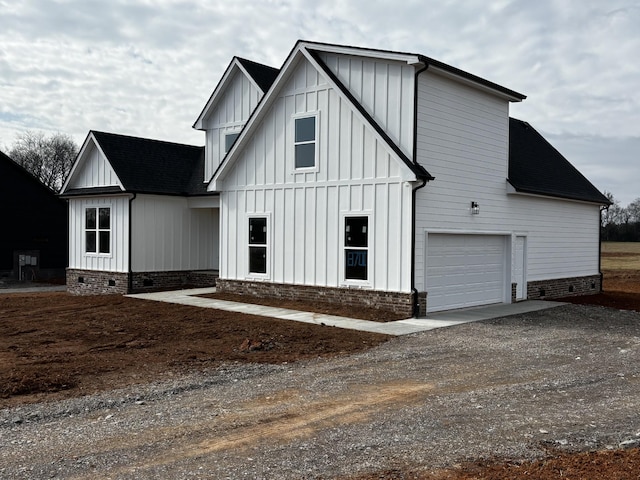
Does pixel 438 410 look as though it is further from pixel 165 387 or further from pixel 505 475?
pixel 165 387

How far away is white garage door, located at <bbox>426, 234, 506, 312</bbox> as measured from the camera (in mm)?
15383

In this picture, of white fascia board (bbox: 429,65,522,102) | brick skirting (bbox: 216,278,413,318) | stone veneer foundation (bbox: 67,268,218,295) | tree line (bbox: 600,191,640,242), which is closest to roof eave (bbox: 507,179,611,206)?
white fascia board (bbox: 429,65,522,102)

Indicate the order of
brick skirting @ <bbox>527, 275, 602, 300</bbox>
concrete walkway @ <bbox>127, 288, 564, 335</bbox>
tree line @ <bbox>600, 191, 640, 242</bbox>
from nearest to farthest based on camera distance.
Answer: concrete walkway @ <bbox>127, 288, 564, 335</bbox> → brick skirting @ <bbox>527, 275, 602, 300</bbox> → tree line @ <bbox>600, 191, 640, 242</bbox>

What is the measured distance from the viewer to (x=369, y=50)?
49.4 feet

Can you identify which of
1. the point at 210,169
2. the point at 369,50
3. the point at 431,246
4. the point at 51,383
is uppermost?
the point at 369,50

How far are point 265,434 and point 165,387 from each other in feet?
8.26

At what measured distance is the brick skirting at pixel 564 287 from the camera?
63.4 feet

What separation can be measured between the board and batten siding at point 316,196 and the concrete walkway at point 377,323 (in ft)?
3.98

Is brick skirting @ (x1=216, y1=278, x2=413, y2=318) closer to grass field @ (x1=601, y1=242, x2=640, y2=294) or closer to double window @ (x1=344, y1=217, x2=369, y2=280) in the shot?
double window @ (x1=344, y1=217, x2=369, y2=280)

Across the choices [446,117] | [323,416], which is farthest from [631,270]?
[323,416]

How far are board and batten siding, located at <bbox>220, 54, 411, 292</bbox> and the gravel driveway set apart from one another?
4973 mm

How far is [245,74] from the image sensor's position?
21766 mm

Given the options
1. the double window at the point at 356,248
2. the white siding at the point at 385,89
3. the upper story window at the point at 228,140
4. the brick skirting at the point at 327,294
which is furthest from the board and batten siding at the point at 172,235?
the white siding at the point at 385,89

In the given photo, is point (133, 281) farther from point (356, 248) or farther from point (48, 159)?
point (48, 159)
